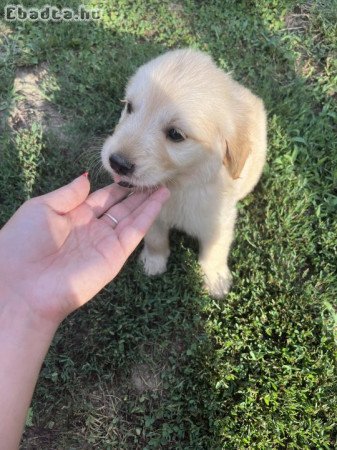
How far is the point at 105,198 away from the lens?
2707 mm

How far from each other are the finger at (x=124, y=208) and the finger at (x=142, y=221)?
0.12 meters

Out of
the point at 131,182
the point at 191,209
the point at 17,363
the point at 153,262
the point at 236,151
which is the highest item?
the point at 236,151

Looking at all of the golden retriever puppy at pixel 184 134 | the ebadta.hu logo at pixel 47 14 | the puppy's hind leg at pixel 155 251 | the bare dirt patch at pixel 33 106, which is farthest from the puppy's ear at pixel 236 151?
the ebadta.hu logo at pixel 47 14

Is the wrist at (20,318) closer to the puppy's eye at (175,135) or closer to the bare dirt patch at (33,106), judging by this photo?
the puppy's eye at (175,135)

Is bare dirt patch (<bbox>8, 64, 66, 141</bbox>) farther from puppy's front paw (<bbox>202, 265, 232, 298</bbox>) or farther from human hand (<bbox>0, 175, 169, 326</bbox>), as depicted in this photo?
puppy's front paw (<bbox>202, 265, 232, 298</bbox>)

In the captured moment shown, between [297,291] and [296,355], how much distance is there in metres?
0.43

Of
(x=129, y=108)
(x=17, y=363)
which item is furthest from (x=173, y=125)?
(x=17, y=363)

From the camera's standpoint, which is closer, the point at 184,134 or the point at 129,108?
the point at 184,134

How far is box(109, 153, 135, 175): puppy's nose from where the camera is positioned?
2154 mm

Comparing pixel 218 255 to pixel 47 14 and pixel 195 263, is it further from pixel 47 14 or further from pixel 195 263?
pixel 47 14

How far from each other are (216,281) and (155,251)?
45 cm

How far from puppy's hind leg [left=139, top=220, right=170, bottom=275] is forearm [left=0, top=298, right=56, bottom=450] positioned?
0.97m

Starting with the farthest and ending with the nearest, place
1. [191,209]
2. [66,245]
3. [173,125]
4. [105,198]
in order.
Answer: [105,198]
[191,209]
[66,245]
[173,125]

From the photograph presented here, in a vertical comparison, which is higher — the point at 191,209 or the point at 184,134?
the point at 184,134
